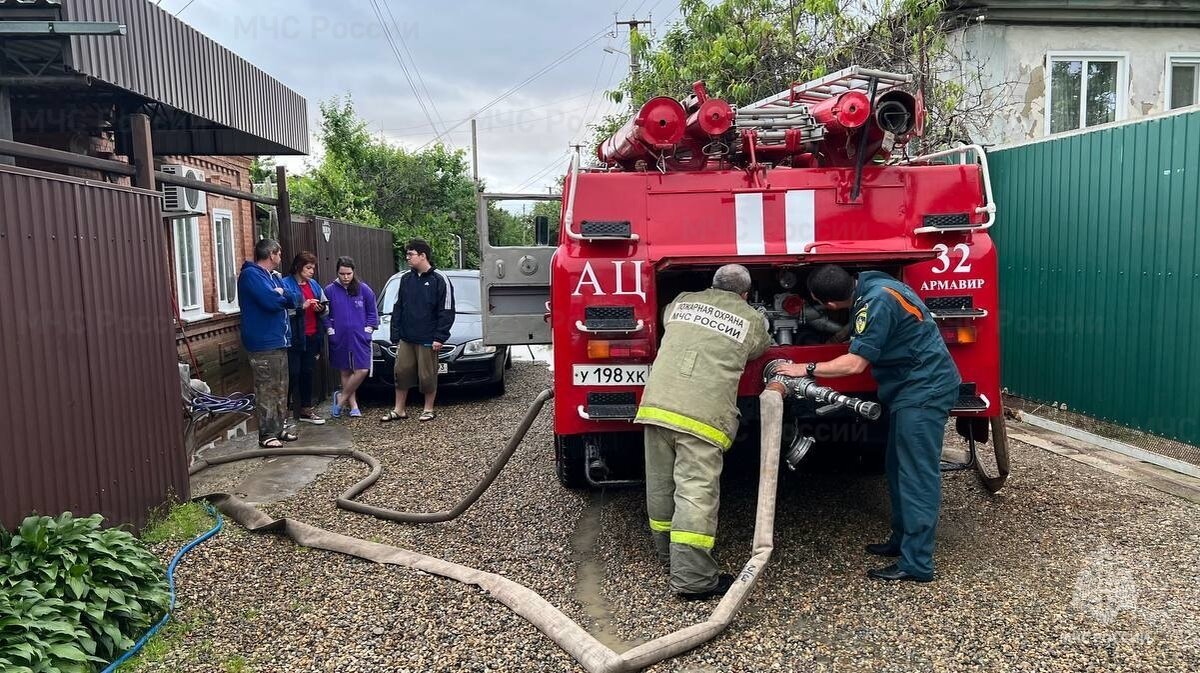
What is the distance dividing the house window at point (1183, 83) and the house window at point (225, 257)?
474 inches

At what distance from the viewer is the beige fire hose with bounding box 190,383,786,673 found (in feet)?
11.2

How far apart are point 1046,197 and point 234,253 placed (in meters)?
9.66

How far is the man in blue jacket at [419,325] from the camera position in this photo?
29.2 ft

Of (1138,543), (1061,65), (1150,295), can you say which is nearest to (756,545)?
(1138,543)

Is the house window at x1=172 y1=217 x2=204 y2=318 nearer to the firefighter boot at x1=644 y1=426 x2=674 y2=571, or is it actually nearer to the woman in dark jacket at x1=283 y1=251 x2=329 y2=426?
the woman in dark jacket at x1=283 y1=251 x2=329 y2=426

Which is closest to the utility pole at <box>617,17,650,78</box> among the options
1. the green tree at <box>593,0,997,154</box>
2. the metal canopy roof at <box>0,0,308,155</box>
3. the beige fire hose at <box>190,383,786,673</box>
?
the green tree at <box>593,0,997,154</box>

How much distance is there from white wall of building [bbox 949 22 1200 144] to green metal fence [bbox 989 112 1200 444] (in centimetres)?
259

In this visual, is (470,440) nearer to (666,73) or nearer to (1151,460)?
(1151,460)

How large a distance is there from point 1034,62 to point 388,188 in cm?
1601

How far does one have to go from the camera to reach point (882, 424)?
499 centimetres

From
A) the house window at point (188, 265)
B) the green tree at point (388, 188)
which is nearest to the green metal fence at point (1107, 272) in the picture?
the house window at point (188, 265)

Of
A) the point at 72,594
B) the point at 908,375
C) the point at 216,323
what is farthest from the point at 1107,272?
the point at 216,323

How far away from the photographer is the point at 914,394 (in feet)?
14.0

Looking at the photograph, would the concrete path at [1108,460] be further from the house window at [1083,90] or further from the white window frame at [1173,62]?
the white window frame at [1173,62]
